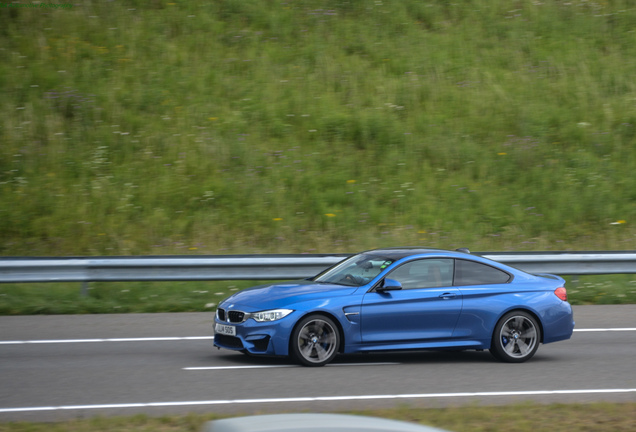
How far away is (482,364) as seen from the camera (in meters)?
8.91

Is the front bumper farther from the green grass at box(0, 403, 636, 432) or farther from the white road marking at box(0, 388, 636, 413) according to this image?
the green grass at box(0, 403, 636, 432)

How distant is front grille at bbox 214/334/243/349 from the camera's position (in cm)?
838

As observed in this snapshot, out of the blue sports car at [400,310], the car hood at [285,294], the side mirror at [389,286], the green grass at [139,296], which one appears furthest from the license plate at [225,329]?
the green grass at [139,296]

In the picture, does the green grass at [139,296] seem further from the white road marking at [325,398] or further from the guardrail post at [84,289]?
the white road marking at [325,398]

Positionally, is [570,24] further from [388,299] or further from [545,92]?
[388,299]

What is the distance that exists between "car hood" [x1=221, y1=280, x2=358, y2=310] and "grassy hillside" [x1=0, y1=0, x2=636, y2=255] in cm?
759

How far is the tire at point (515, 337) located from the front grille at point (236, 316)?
299cm

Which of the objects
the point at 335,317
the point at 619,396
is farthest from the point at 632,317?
the point at 335,317

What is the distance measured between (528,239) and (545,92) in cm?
583

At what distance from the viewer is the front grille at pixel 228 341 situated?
838cm

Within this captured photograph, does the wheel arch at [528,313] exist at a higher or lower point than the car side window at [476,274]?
lower

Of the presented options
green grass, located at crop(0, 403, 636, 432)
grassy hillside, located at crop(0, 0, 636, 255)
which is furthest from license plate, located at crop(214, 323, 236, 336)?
grassy hillside, located at crop(0, 0, 636, 255)

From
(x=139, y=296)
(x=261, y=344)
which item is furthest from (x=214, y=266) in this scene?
(x=261, y=344)

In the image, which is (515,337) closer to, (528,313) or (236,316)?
(528,313)
